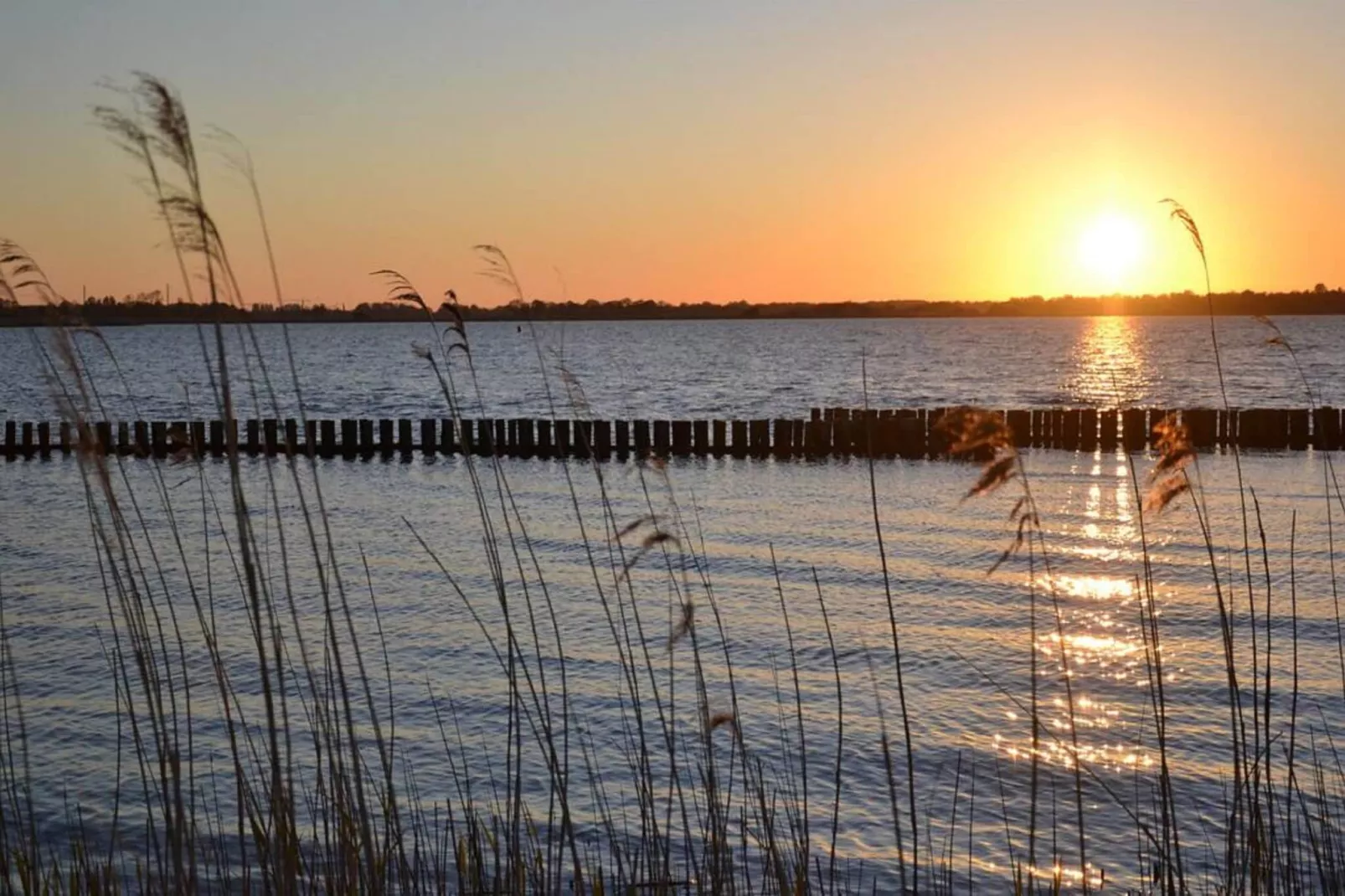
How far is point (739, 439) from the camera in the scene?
27281 millimetres

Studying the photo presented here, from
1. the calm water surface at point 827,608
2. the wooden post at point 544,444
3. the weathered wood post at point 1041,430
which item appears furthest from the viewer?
the weathered wood post at point 1041,430

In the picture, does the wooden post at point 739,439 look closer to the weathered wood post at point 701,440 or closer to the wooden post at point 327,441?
the weathered wood post at point 701,440

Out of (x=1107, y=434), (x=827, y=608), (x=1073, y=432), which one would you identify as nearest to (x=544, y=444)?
(x=1073, y=432)

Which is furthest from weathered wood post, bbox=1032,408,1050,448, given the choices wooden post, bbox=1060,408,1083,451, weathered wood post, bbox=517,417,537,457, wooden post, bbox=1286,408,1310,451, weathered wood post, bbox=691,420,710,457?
weathered wood post, bbox=517,417,537,457

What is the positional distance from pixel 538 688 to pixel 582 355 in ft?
325

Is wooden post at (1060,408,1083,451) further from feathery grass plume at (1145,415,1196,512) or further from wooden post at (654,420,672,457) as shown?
feathery grass plume at (1145,415,1196,512)

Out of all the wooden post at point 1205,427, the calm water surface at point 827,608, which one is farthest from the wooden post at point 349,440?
the wooden post at point 1205,427

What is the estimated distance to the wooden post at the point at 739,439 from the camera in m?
27.1

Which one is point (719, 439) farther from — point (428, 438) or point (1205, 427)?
point (1205, 427)

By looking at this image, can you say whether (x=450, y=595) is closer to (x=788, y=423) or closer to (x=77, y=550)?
(x=77, y=550)

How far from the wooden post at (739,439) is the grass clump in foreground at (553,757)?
11.3 m

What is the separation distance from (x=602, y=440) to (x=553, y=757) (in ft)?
82.2

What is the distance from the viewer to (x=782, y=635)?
11.4m

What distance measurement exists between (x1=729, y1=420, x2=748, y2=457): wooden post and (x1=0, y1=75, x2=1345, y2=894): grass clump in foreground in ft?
37.1
